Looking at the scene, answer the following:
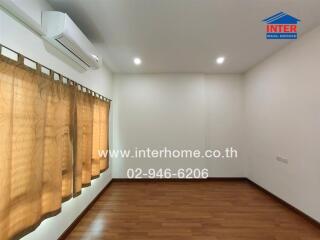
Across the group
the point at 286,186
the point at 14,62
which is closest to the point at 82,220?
the point at 14,62

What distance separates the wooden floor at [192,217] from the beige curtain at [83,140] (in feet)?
2.20

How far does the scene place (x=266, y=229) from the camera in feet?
9.11

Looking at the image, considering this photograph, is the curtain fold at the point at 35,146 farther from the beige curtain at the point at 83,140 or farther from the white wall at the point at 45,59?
the white wall at the point at 45,59

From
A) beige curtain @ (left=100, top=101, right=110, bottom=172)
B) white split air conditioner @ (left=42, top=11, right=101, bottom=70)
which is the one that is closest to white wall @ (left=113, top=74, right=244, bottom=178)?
beige curtain @ (left=100, top=101, right=110, bottom=172)

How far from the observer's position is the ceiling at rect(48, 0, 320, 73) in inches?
89.3

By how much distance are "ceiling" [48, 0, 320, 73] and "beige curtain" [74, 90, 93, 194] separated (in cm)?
97

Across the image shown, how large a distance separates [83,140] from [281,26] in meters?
3.15

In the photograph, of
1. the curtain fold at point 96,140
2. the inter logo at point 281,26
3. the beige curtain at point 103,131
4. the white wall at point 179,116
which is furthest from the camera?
the white wall at point 179,116

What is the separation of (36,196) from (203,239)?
1935mm

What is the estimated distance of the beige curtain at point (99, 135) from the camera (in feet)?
11.3

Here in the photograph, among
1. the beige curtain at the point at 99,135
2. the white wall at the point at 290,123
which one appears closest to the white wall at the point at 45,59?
the beige curtain at the point at 99,135

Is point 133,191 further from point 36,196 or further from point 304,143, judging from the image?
point 304,143

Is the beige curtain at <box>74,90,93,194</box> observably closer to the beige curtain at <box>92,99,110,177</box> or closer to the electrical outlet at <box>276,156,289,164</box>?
the beige curtain at <box>92,99,110,177</box>

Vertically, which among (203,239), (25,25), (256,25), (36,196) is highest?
(256,25)
